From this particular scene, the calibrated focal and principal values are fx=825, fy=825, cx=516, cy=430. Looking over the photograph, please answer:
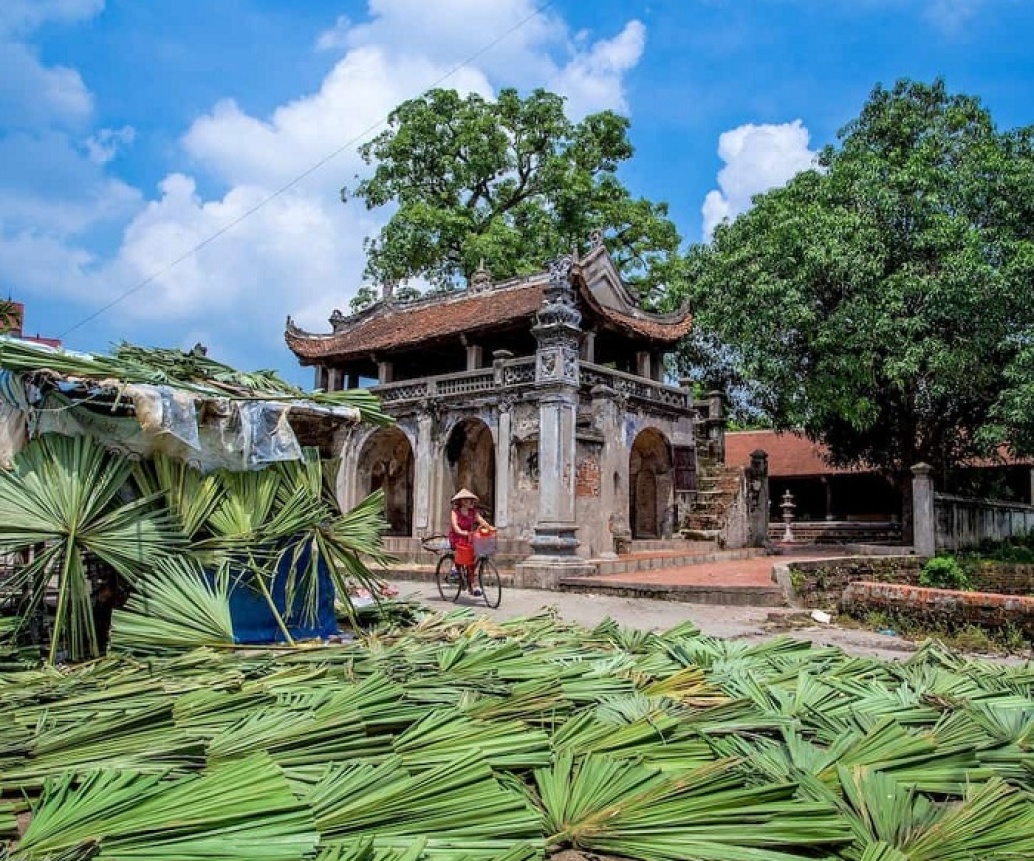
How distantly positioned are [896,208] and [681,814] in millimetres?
15604

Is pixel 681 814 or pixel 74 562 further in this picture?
pixel 74 562

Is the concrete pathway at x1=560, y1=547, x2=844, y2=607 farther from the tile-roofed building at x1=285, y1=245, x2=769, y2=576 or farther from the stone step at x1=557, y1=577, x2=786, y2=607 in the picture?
the tile-roofed building at x1=285, y1=245, x2=769, y2=576

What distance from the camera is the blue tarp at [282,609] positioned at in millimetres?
5219

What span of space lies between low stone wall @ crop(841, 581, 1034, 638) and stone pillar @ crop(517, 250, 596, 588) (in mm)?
4909

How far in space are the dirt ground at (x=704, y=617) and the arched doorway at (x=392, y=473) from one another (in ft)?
29.8

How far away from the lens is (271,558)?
5328 millimetres

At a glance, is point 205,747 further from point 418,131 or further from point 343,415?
point 418,131

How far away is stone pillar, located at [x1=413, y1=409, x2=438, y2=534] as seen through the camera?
58.9 ft

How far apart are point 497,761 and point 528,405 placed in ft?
44.1

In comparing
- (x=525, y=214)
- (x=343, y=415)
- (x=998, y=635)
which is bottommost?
(x=998, y=635)

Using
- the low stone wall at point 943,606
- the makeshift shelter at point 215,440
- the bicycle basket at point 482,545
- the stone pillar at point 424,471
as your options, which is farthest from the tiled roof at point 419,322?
the makeshift shelter at point 215,440

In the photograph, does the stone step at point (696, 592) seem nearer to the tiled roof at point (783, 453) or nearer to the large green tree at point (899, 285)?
the large green tree at point (899, 285)

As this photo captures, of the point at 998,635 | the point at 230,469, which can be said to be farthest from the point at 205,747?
the point at 998,635

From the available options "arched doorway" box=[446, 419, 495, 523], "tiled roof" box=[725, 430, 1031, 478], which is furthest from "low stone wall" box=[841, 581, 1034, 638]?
"tiled roof" box=[725, 430, 1031, 478]
